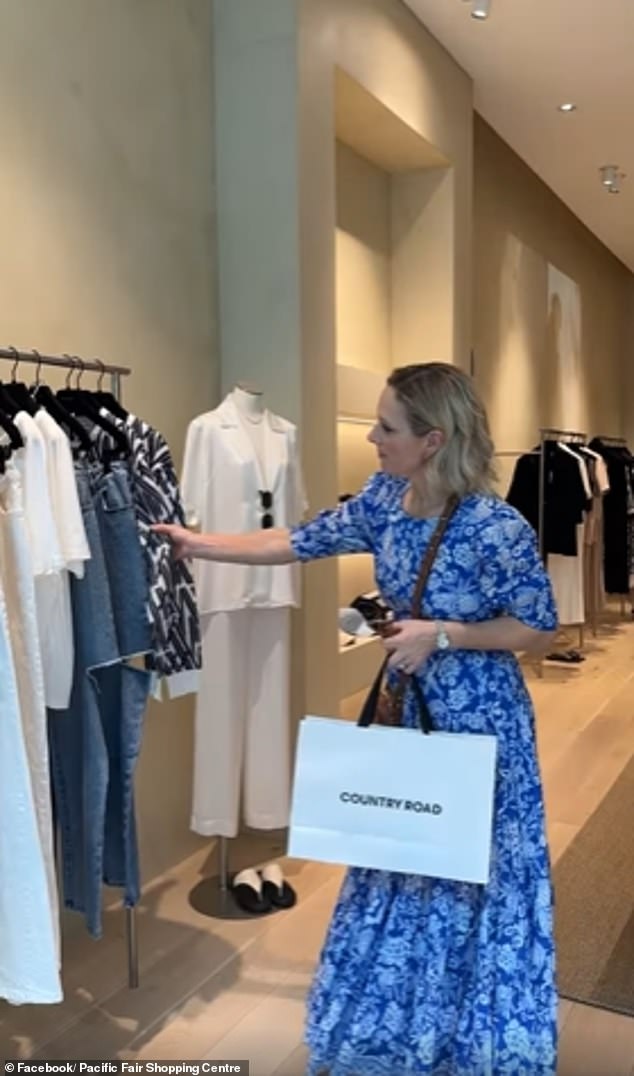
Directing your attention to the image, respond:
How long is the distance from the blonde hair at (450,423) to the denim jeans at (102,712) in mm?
689

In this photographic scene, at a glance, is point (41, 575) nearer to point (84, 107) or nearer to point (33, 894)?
point (33, 894)

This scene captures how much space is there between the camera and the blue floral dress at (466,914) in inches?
70.2

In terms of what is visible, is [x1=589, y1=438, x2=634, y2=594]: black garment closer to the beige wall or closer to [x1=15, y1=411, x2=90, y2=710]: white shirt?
the beige wall

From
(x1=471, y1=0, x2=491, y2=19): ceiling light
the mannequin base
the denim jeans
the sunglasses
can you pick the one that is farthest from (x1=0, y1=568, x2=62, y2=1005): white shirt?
(x1=471, y1=0, x2=491, y2=19): ceiling light

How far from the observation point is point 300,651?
10.9 ft

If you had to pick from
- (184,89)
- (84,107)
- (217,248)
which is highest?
(184,89)

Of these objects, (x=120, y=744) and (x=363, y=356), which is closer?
(x=120, y=744)

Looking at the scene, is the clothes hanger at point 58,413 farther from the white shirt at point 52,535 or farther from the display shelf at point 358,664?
the display shelf at point 358,664

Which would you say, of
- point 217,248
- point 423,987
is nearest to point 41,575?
point 423,987

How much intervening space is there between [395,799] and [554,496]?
4.89m

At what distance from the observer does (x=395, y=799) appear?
1.70 m

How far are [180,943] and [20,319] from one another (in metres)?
1.68

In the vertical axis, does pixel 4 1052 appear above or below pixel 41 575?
below

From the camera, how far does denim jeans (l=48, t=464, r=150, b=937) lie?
2061 millimetres
